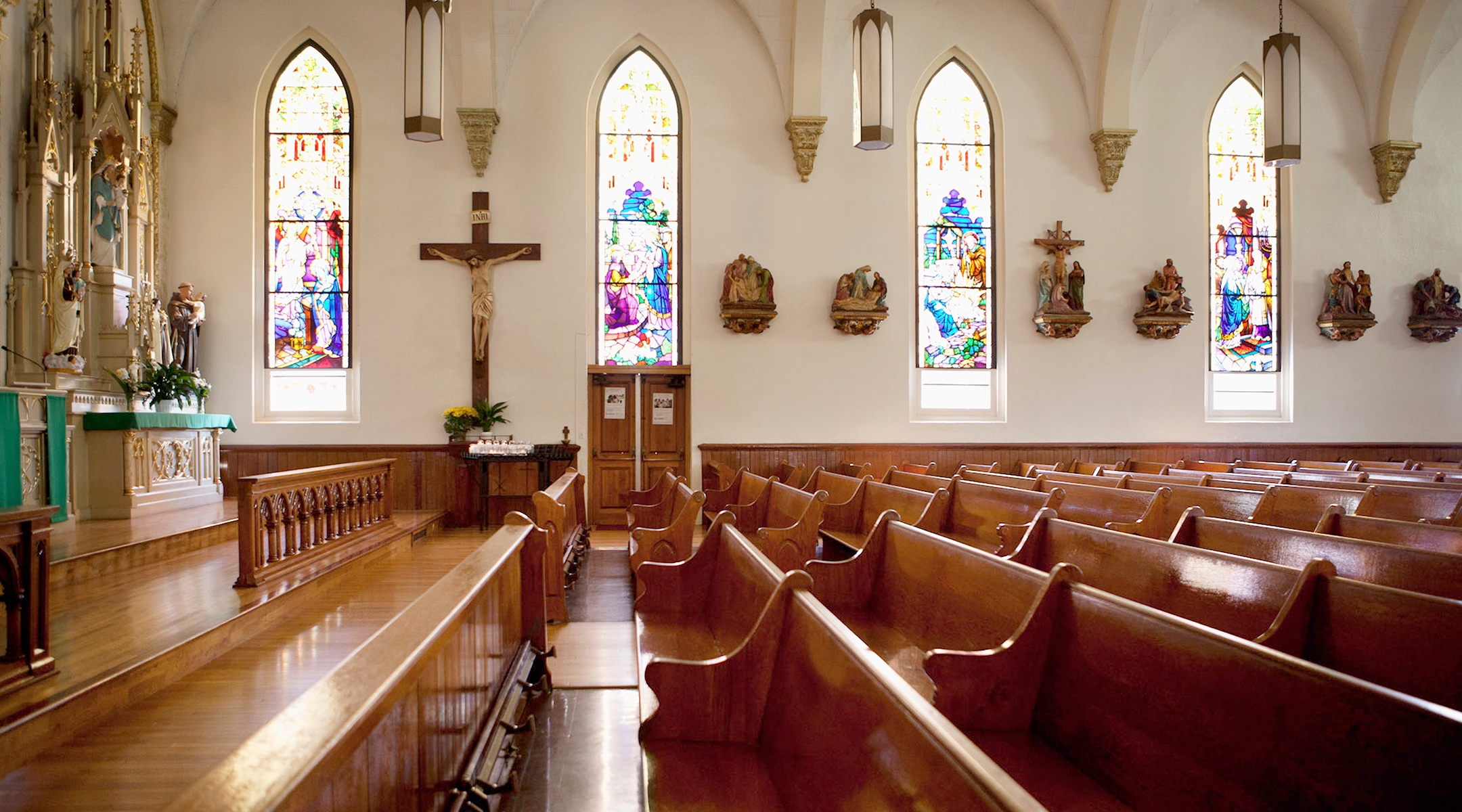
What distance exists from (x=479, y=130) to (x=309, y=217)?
220 cm

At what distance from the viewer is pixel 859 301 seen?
374 inches

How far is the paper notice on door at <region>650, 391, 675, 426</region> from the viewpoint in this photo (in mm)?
9578

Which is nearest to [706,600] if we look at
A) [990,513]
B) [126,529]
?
[990,513]

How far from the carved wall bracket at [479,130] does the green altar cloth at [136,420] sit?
383 cm

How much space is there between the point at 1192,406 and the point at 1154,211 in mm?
2397

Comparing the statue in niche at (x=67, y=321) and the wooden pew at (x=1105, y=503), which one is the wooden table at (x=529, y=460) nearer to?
the statue in niche at (x=67, y=321)

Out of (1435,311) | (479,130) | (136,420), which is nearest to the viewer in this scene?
(136,420)

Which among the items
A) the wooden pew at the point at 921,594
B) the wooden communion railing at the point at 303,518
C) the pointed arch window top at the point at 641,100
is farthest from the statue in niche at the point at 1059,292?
the wooden communion railing at the point at 303,518

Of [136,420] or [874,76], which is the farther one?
[874,76]

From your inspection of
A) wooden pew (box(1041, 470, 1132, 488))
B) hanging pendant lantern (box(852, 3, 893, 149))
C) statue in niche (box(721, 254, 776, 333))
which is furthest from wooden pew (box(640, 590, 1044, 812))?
statue in niche (box(721, 254, 776, 333))

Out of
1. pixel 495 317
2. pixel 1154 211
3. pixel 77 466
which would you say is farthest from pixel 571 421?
pixel 1154 211

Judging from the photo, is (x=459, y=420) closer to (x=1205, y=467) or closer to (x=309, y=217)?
(x=309, y=217)

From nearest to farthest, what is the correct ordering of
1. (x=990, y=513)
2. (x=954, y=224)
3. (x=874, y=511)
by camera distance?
(x=990, y=513) → (x=874, y=511) → (x=954, y=224)

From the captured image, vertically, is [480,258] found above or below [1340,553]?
above
